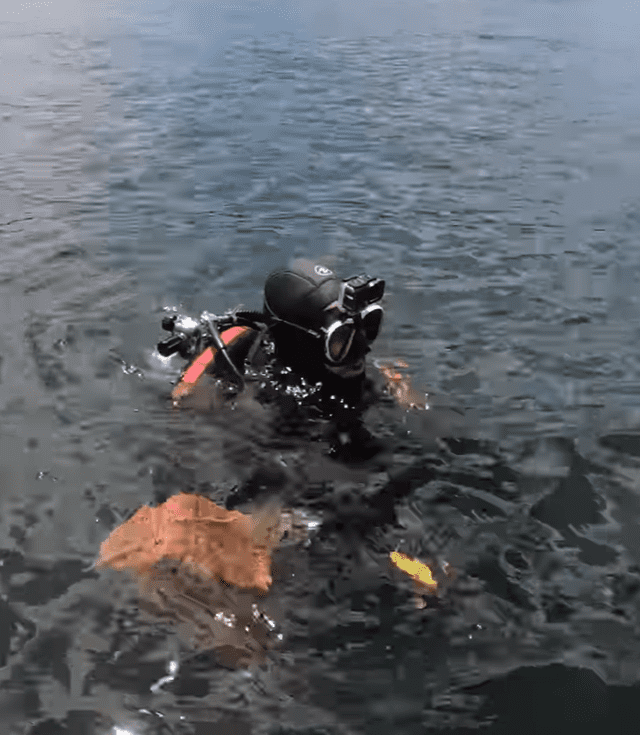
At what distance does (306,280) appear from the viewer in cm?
669

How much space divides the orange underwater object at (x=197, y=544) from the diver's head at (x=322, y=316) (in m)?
1.74

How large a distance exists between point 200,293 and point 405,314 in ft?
10.4

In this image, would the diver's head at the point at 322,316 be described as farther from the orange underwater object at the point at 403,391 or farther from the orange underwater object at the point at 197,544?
the orange underwater object at the point at 197,544

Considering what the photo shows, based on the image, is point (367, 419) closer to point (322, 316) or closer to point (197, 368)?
point (322, 316)

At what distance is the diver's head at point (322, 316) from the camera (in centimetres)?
643

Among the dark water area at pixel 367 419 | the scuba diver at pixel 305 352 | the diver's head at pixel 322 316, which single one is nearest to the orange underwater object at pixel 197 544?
the dark water area at pixel 367 419

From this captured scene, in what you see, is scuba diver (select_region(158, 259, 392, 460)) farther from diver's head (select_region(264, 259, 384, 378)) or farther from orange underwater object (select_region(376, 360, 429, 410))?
orange underwater object (select_region(376, 360, 429, 410))

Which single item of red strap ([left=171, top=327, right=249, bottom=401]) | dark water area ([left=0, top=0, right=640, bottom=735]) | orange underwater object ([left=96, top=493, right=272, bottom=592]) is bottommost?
dark water area ([left=0, top=0, right=640, bottom=735])

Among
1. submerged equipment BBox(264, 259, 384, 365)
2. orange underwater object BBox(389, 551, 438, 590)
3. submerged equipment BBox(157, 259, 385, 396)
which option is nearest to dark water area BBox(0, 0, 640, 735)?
orange underwater object BBox(389, 551, 438, 590)

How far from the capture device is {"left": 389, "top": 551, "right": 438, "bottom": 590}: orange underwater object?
532cm

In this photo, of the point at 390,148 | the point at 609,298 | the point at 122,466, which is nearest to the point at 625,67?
the point at 390,148

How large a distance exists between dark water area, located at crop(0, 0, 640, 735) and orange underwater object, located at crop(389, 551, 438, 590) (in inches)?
4.6

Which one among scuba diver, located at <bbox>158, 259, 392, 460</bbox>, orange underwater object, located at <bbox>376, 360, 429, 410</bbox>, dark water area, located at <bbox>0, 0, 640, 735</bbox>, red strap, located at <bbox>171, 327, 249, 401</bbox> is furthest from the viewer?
orange underwater object, located at <bbox>376, 360, 429, 410</bbox>

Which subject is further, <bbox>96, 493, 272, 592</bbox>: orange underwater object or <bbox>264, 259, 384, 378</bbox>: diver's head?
<bbox>264, 259, 384, 378</bbox>: diver's head
